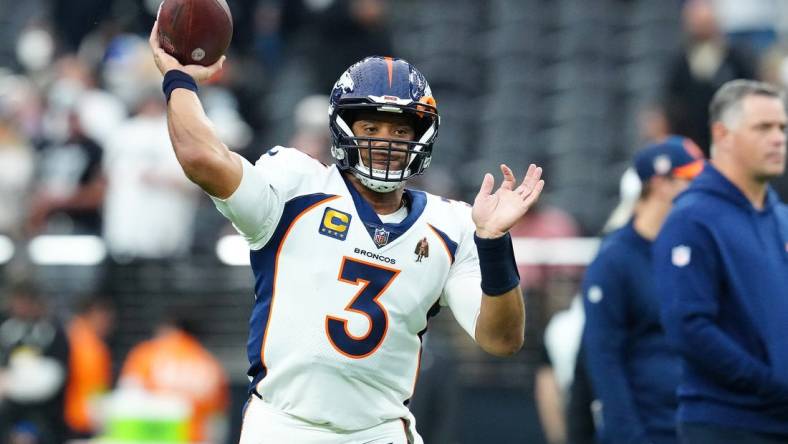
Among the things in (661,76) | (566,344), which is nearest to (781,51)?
(661,76)

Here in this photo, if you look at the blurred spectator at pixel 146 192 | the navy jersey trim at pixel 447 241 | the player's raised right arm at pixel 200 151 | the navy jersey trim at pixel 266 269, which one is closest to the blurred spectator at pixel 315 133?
the blurred spectator at pixel 146 192

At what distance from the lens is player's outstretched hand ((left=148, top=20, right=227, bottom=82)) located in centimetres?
422

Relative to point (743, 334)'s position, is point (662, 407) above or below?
below

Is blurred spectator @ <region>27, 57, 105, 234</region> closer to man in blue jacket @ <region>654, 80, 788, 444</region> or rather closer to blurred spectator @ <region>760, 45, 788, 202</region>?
blurred spectator @ <region>760, 45, 788, 202</region>

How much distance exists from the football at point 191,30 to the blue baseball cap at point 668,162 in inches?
99.4

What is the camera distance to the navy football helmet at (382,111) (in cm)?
435

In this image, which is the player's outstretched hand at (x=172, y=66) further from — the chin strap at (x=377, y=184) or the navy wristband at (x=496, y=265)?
the navy wristband at (x=496, y=265)

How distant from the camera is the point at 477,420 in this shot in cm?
1028

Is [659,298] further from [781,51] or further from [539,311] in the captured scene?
[781,51]

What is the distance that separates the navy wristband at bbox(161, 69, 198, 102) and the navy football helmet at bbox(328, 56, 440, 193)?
0.49 m

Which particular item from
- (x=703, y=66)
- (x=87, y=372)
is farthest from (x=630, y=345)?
(x=87, y=372)

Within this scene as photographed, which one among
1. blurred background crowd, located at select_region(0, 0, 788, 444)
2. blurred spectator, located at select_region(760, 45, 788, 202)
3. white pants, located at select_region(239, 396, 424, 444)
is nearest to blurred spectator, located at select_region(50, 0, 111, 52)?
blurred background crowd, located at select_region(0, 0, 788, 444)

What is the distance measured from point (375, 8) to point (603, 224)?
7.95 feet

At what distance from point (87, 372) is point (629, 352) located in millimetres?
5484
